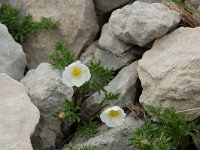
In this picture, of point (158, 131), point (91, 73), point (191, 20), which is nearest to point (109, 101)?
point (91, 73)

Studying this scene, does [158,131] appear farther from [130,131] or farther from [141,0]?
[141,0]

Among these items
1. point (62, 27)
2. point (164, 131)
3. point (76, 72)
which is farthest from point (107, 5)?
point (164, 131)

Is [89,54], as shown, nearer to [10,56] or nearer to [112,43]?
[112,43]

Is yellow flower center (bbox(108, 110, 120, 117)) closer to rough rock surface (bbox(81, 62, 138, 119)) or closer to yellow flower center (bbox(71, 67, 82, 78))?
rough rock surface (bbox(81, 62, 138, 119))

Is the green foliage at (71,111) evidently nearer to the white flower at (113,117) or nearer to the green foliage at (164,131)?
the white flower at (113,117)

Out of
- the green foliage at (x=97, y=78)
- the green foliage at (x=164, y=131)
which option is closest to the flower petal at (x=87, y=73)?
the green foliage at (x=97, y=78)

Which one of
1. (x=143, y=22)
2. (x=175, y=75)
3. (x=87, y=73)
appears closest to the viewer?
(x=175, y=75)

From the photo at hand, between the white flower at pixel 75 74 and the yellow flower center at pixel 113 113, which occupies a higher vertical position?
the white flower at pixel 75 74
